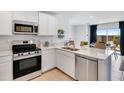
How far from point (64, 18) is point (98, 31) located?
13.7ft

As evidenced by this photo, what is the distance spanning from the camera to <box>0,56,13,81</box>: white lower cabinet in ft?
6.62

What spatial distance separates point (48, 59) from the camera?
10.3 ft

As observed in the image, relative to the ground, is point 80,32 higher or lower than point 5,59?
higher

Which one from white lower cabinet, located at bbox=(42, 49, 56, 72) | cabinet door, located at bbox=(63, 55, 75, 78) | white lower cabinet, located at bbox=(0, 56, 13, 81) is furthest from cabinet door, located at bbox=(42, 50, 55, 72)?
white lower cabinet, located at bbox=(0, 56, 13, 81)

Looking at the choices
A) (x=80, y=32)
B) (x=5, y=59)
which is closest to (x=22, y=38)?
(x=5, y=59)

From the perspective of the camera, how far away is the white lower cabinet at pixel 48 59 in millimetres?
2980

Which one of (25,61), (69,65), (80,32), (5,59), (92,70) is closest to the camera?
(92,70)

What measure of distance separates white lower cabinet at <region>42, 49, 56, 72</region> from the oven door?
231 mm

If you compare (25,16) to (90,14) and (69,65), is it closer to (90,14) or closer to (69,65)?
(69,65)

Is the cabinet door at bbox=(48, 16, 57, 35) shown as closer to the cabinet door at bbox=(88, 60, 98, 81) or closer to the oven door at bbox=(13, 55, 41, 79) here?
the oven door at bbox=(13, 55, 41, 79)

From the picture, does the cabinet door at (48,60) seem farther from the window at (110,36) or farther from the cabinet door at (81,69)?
the window at (110,36)

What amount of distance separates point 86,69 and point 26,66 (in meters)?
1.48
